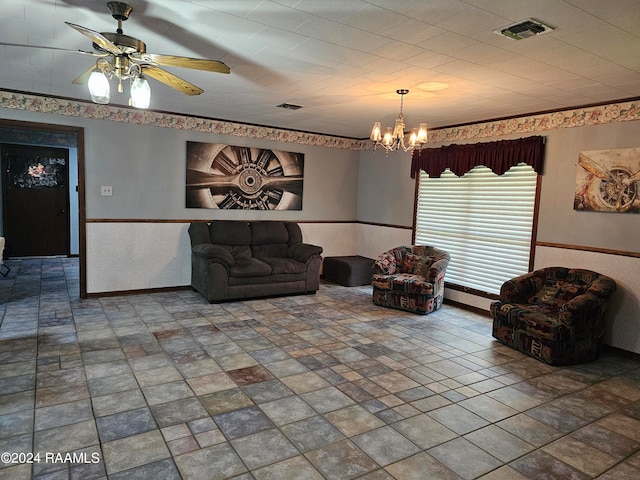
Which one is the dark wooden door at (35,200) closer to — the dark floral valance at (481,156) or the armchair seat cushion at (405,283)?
the armchair seat cushion at (405,283)

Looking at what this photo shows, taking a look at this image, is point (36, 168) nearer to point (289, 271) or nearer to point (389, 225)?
point (289, 271)

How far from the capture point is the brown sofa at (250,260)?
5.30 meters

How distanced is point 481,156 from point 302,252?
106 inches

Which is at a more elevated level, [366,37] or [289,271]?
[366,37]

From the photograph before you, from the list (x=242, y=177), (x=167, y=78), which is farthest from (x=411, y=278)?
(x=167, y=78)

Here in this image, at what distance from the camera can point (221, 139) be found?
610 centimetres

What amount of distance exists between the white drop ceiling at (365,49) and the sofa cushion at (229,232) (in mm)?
1843

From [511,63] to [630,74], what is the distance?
3.28 ft

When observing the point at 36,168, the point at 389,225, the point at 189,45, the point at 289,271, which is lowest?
the point at 289,271

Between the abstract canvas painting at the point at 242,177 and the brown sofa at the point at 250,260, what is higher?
the abstract canvas painting at the point at 242,177

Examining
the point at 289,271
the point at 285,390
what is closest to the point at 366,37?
the point at 285,390

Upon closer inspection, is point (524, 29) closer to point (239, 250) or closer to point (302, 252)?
point (302, 252)

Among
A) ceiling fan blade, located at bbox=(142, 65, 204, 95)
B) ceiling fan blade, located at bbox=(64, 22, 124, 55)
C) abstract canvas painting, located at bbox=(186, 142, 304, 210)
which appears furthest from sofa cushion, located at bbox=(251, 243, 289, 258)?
ceiling fan blade, located at bbox=(64, 22, 124, 55)

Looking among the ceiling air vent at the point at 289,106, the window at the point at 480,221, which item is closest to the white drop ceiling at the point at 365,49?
the ceiling air vent at the point at 289,106
